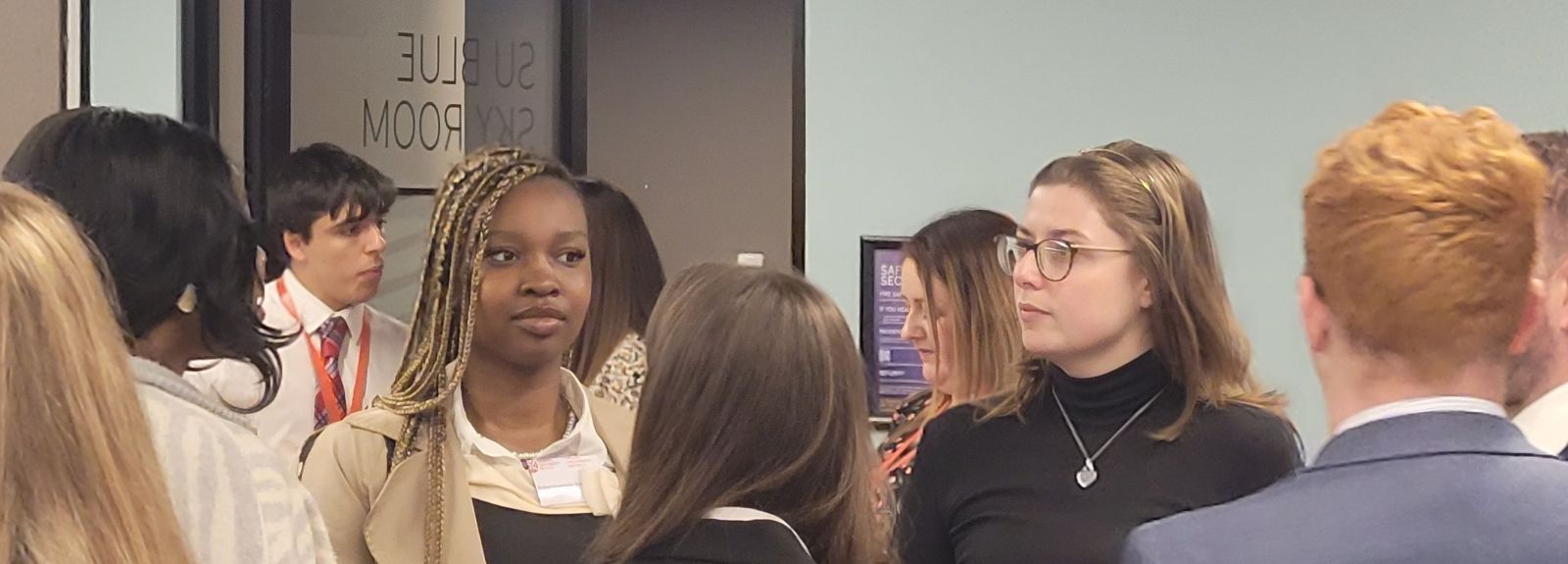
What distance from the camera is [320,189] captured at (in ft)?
12.3

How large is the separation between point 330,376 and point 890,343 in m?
→ 1.42

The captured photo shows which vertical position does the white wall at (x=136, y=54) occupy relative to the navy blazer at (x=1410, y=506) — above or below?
above

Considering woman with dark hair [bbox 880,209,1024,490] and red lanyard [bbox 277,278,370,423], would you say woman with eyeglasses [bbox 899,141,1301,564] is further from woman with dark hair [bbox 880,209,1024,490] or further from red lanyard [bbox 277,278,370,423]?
red lanyard [bbox 277,278,370,423]

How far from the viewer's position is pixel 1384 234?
1191 millimetres

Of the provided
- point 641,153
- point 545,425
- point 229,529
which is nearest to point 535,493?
point 545,425

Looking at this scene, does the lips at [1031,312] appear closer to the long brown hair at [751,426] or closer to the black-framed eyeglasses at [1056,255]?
the black-framed eyeglasses at [1056,255]

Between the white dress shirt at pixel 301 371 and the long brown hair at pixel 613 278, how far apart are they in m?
0.72

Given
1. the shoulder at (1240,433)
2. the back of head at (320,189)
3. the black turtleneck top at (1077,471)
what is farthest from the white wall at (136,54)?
the shoulder at (1240,433)

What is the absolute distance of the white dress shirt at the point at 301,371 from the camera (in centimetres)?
303

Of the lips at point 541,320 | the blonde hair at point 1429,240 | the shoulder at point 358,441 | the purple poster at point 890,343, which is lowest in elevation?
the purple poster at point 890,343

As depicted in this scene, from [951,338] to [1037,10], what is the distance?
1752 mm

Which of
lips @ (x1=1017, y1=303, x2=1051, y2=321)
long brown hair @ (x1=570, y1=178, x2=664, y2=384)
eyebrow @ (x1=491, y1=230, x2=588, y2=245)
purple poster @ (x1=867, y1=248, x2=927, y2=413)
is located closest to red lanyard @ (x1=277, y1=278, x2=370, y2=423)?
long brown hair @ (x1=570, y1=178, x2=664, y2=384)

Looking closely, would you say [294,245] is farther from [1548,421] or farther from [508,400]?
[1548,421]

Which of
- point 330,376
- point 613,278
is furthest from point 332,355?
point 613,278
